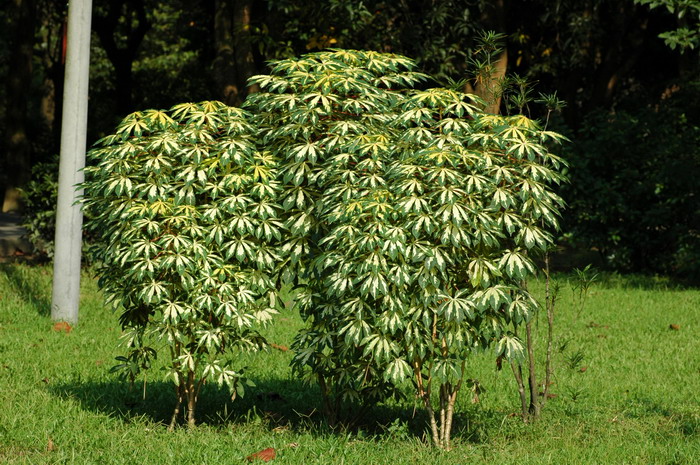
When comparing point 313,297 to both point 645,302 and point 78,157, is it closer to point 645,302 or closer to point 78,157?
point 78,157

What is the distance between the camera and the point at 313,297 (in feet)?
19.3

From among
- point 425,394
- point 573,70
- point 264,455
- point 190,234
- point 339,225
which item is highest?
point 573,70

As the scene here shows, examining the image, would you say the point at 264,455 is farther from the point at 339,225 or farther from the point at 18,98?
the point at 18,98

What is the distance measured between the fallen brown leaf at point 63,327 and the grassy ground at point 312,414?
0.09m

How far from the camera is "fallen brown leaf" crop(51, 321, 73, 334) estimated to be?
9516mm

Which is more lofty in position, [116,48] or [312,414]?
[116,48]

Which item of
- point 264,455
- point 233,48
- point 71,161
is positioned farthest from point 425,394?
point 233,48

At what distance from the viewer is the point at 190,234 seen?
584cm

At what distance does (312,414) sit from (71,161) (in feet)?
13.9

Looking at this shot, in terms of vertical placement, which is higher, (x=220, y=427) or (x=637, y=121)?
(x=637, y=121)

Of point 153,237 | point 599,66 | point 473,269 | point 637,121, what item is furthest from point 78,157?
point 599,66

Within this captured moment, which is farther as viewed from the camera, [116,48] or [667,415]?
[116,48]

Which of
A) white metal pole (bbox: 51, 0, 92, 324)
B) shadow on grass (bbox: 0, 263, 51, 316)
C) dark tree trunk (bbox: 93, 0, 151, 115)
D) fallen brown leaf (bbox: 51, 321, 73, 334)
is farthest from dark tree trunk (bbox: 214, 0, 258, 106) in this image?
dark tree trunk (bbox: 93, 0, 151, 115)

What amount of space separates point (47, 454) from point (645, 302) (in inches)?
323
